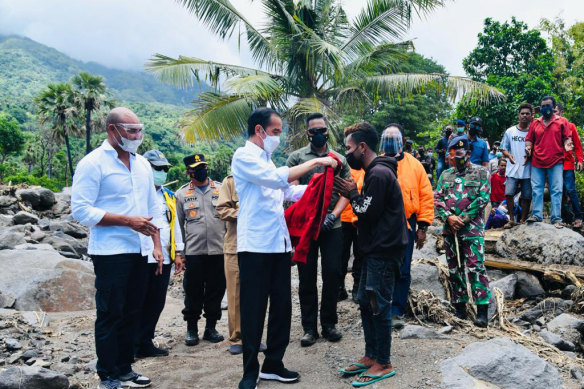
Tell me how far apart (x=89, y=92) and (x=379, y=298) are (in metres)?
33.9

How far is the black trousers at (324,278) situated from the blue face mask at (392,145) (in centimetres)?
91

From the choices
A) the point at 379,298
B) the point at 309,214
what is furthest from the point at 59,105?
the point at 379,298

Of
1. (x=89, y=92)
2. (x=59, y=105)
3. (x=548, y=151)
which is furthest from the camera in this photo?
(x=89, y=92)

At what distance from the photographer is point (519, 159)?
768 centimetres

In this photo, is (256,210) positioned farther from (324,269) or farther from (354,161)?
(324,269)

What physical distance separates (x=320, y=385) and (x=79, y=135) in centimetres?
3525

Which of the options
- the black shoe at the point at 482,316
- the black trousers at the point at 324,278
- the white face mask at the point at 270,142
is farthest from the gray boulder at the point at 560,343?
the white face mask at the point at 270,142

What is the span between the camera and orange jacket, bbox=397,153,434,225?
16.5 ft

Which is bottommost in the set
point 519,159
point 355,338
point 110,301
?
point 355,338

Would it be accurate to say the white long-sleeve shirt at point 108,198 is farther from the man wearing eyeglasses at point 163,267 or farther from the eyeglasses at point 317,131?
the eyeglasses at point 317,131

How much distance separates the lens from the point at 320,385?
150 inches

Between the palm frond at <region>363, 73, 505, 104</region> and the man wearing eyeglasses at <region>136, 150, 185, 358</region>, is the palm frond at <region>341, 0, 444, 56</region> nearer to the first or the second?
the palm frond at <region>363, 73, 505, 104</region>

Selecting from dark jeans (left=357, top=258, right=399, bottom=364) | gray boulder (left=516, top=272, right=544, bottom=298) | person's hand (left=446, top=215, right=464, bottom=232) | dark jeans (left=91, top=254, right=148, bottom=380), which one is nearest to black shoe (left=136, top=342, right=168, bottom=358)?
dark jeans (left=91, top=254, right=148, bottom=380)

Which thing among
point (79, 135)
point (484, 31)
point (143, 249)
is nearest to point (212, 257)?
point (143, 249)
